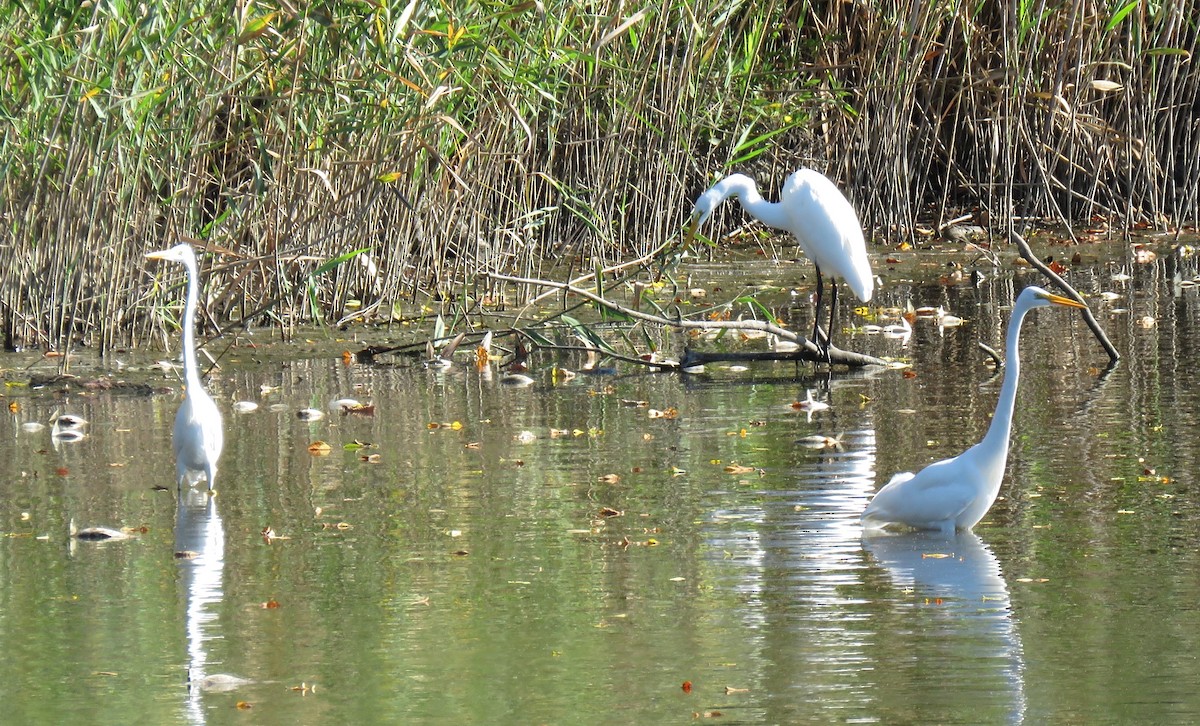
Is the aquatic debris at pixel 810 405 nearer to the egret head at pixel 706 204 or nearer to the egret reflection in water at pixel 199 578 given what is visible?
the egret head at pixel 706 204

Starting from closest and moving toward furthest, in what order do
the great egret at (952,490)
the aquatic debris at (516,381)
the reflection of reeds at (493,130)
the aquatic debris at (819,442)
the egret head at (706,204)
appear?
1. the great egret at (952,490)
2. the aquatic debris at (819,442)
3. the reflection of reeds at (493,130)
4. the aquatic debris at (516,381)
5. the egret head at (706,204)

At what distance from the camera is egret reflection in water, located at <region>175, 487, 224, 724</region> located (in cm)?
381

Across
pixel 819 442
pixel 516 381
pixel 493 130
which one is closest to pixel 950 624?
pixel 819 442

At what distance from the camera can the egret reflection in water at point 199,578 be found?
3.81 meters

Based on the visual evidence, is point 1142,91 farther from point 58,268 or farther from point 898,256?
point 58,268

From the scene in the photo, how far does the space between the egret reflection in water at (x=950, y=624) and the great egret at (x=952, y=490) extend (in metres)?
0.07

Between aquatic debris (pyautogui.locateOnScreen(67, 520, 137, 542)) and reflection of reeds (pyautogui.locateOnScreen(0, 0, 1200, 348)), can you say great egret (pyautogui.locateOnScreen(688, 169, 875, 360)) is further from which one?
aquatic debris (pyautogui.locateOnScreen(67, 520, 137, 542))

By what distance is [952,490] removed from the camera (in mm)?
4910

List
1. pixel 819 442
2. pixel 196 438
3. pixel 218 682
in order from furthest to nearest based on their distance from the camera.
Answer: pixel 819 442 → pixel 196 438 → pixel 218 682

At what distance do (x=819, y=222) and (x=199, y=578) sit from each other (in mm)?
5171

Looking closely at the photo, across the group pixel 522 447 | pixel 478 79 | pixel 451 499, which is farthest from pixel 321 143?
pixel 451 499

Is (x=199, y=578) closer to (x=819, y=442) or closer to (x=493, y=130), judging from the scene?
(x=819, y=442)

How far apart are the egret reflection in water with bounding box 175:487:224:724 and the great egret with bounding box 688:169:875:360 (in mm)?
3923

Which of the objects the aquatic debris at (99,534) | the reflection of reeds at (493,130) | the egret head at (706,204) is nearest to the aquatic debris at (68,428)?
the reflection of reeds at (493,130)
